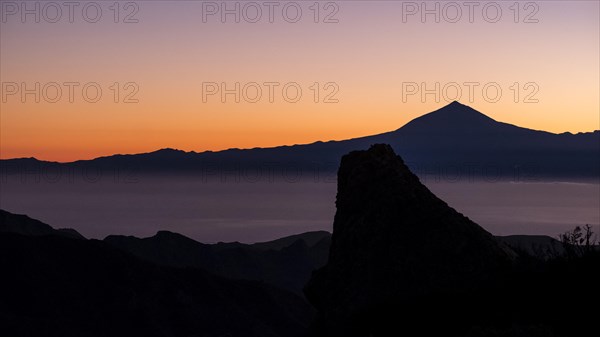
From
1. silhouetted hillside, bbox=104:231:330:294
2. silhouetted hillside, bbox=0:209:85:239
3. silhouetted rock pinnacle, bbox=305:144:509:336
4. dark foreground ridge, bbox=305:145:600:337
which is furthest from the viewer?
silhouetted hillside, bbox=0:209:85:239

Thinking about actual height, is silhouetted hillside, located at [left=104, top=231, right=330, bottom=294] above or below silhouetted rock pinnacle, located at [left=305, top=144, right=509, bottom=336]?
below

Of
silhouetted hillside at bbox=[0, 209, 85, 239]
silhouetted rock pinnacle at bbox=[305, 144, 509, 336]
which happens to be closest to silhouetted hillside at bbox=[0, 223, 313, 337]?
silhouetted hillside at bbox=[0, 209, 85, 239]

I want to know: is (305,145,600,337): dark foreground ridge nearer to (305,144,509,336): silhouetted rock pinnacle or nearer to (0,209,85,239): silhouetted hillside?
(305,144,509,336): silhouetted rock pinnacle

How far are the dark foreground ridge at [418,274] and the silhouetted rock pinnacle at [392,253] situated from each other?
22 mm

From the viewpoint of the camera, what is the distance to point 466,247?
16.8m

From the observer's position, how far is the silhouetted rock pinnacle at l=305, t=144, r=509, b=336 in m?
16.5

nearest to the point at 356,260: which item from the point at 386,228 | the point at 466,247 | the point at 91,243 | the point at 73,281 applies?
the point at 386,228

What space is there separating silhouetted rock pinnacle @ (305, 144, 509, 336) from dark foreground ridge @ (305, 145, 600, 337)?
0.02 m

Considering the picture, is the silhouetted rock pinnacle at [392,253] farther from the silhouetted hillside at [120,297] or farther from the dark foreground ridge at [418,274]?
the silhouetted hillside at [120,297]

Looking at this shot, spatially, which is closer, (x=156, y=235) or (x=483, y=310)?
(x=483, y=310)

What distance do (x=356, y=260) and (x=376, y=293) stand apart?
100cm

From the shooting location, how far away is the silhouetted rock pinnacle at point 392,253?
1652cm

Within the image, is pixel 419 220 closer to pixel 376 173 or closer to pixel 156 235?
pixel 376 173

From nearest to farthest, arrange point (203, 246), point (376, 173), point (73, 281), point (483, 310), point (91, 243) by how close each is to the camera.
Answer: point (483, 310), point (376, 173), point (73, 281), point (91, 243), point (203, 246)
